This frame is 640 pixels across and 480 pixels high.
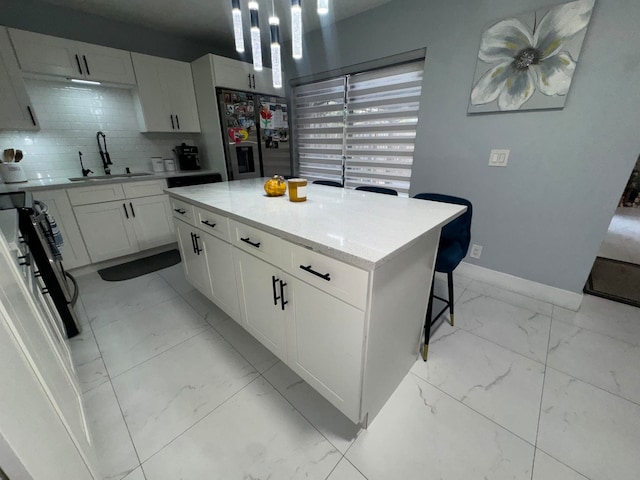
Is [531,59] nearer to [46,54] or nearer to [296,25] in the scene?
[296,25]

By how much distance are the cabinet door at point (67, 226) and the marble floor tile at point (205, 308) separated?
4.11 feet

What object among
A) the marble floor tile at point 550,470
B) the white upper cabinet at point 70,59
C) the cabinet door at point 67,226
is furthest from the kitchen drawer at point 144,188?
the marble floor tile at point 550,470

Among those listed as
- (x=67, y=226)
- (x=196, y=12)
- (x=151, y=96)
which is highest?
(x=196, y=12)

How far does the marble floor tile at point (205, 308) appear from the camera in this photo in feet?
6.50

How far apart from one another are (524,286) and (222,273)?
2.54 m

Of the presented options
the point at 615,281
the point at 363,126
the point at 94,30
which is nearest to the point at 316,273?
the point at 363,126

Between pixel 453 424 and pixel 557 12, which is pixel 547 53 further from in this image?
pixel 453 424

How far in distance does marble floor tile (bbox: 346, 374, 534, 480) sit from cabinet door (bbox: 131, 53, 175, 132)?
11.9 feet

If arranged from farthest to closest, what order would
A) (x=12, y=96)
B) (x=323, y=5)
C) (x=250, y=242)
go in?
(x=12, y=96)
(x=250, y=242)
(x=323, y=5)

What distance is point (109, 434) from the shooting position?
1.21 m

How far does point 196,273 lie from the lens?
2035 mm

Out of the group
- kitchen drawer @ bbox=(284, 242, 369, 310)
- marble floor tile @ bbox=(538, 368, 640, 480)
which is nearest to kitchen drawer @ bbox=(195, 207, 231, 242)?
kitchen drawer @ bbox=(284, 242, 369, 310)

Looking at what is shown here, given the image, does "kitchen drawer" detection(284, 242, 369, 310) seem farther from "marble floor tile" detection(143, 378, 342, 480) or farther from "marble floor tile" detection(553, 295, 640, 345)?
"marble floor tile" detection(553, 295, 640, 345)

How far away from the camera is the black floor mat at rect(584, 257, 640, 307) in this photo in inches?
84.7
